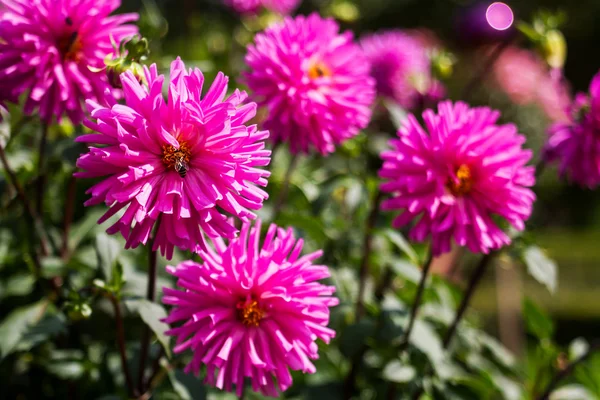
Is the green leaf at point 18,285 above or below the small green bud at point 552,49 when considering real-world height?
below

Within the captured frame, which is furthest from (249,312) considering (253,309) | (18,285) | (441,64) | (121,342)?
(441,64)

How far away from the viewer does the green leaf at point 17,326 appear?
1.06m

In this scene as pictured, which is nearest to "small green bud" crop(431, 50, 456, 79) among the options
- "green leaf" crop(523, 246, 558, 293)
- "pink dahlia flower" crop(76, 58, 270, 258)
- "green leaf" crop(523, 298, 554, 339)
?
"green leaf" crop(523, 246, 558, 293)

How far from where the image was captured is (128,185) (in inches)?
29.3

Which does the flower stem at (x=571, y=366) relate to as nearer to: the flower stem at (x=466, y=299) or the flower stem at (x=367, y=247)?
the flower stem at (x=466, y=299)

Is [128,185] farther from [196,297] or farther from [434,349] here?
[434,349]

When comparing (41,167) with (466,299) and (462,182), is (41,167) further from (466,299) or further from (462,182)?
(466,299)

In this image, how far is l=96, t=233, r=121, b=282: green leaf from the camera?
103 cm

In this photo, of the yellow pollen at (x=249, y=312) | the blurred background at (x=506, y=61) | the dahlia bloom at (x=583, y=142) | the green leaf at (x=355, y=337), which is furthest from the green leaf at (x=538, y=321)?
the yellow pollen at (x=249, y=312)

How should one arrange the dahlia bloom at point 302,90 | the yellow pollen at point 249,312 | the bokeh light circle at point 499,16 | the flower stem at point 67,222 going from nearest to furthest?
the yellow pollen at point 249,312, the dahlia bloom at point 302,90, the flower stem at point 67,222, the bokeh light circle at point 499,16

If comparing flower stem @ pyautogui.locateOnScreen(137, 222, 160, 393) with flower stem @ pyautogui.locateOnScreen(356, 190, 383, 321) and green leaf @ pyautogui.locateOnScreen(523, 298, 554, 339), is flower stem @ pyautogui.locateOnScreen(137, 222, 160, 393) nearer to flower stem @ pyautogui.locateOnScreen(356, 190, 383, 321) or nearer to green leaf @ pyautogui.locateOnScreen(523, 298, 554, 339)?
flower stem @ pyautogui.locateOnScreen(356, 190, 383, 321)

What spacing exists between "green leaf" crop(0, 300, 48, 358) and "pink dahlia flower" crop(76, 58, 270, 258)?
17.7 inches

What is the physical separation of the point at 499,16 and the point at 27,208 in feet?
6.53

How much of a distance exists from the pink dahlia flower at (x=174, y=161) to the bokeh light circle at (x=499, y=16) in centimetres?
192
